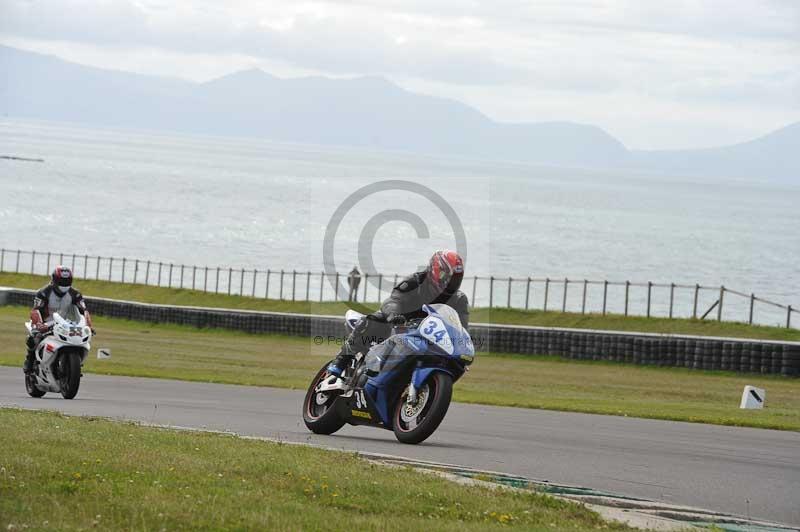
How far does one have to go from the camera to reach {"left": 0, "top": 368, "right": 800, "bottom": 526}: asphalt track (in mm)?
10234

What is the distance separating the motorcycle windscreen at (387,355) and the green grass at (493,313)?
28103 millimetres

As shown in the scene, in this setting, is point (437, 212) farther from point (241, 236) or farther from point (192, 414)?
point (192, 414)

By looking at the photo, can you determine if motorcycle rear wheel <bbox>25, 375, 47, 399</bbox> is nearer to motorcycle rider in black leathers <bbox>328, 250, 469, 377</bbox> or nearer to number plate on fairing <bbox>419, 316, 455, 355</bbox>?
motorcycle rider in black leathers <bbox>328, 250, 469, 377</bbox>

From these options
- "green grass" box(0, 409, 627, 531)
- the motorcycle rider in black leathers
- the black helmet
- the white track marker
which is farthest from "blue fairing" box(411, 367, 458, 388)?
the white track marker

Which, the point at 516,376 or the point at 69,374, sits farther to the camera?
the point at 516,376

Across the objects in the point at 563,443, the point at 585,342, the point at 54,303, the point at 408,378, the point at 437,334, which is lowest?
the point at 563,443

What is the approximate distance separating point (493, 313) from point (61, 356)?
101 feet

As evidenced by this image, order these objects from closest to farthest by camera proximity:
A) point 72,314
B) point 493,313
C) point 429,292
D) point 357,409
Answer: point 429,292 < point 357,409 < point 72,314 < point 493,313

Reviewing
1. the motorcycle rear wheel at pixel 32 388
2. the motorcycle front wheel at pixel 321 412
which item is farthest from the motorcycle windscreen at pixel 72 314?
the motorcycle front wheel at pixel 321 412

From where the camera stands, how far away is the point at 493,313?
47031 millimetres

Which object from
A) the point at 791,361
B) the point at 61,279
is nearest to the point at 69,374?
the point at 61,279

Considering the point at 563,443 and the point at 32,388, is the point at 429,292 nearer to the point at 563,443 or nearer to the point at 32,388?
the point at 563,443

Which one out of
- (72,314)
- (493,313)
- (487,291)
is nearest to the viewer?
(72,314)

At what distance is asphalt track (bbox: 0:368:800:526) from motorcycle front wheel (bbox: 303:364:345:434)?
0.62 feet
